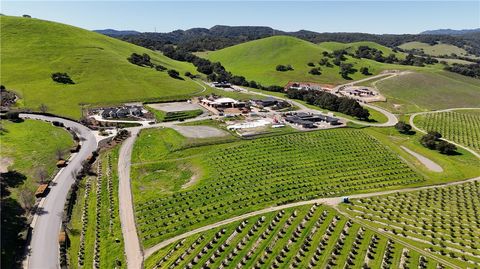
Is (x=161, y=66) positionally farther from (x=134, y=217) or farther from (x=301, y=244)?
(x=301, y=244)

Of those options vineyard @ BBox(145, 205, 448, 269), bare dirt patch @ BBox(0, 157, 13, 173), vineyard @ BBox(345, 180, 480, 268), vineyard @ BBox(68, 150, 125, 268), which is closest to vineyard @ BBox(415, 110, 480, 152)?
vineyard @ BBox(345, 180, 480, 268)

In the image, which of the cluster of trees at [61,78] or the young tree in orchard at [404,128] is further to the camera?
the cluster of trees at [61,78]

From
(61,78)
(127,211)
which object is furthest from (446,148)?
(61,78)

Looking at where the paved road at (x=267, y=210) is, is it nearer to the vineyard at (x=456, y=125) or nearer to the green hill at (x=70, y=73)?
the vineyard at (x=456, y=125)

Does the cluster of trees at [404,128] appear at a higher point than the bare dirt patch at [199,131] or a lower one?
lower

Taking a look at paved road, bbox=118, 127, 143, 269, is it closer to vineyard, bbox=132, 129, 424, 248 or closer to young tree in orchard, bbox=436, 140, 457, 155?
vineyard, bbox=132, 129, 424, 248

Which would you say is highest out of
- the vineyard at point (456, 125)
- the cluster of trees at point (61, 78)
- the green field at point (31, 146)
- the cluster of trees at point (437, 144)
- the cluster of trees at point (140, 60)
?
the cluster of trees at point (140, 60)

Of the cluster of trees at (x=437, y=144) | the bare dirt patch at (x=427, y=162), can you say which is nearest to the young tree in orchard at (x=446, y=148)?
the cluster of trees at (x=437, y=144)
